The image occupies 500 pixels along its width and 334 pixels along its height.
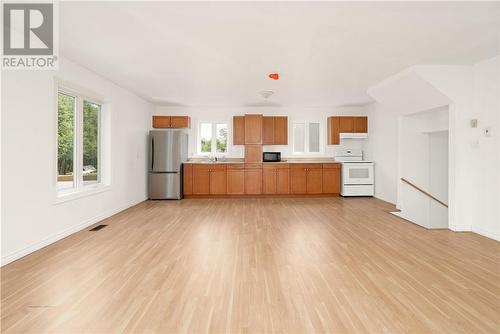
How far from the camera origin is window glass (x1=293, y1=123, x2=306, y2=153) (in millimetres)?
8062

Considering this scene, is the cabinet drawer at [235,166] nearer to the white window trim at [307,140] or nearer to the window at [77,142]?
the white window trim at [307,140]

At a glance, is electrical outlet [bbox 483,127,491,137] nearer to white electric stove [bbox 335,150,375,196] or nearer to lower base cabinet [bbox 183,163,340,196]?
white electric stove [bbox 335,150,375,196]

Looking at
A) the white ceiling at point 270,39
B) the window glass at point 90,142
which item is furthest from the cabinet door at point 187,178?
the white ceiling at point 270,39

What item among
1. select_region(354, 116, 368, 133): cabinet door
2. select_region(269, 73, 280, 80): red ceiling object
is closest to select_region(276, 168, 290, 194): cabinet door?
select_region(354, 116, 368, 133): cabinet door

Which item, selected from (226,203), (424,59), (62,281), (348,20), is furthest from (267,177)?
(62,281)

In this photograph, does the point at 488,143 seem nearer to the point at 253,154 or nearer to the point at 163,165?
the point at 253,154

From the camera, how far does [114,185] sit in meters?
5.32

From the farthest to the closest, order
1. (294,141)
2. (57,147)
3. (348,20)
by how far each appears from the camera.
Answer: (294,141), (57,147), (348,20)

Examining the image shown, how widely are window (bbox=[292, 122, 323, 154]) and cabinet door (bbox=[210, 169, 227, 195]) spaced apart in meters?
2.29

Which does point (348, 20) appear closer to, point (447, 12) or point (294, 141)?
point (447, 12)

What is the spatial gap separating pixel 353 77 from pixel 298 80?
0.97 metres

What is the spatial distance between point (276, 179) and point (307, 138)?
168 cm

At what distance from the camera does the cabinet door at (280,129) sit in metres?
7.74

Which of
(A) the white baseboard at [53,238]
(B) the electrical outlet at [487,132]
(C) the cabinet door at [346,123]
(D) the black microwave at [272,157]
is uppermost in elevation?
(C) the cabinet door at [346,123]
